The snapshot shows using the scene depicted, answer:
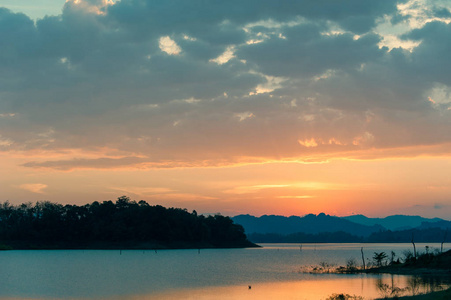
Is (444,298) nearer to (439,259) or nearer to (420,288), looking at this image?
(420,288)

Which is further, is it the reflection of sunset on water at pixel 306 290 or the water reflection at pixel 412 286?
the reflection of sunset on water at pixel 306 290

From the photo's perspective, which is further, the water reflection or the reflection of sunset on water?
the reflection of sunset on water

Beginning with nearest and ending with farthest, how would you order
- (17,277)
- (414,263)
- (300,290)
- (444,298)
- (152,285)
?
1. (444,298)
2. (300,290)
3. (152,285)
4. (17,277)
5. (414,263)

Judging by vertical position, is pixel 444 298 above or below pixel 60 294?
above

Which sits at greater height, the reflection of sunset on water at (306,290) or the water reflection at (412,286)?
the water reflection at (412,286)

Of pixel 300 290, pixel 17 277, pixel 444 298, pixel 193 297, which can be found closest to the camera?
pixel 444 298

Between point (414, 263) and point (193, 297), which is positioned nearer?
point (193, 297)

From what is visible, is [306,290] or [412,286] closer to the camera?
[412,286]

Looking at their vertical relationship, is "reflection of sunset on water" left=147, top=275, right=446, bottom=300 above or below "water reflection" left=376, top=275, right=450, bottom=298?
below

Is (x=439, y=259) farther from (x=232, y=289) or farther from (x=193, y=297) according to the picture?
(x=193, y=297)

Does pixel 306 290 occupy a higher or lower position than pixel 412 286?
lower

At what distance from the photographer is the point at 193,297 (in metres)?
56.1

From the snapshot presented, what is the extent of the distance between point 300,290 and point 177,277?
26.5 metres

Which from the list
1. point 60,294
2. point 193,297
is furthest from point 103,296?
point 193,297
